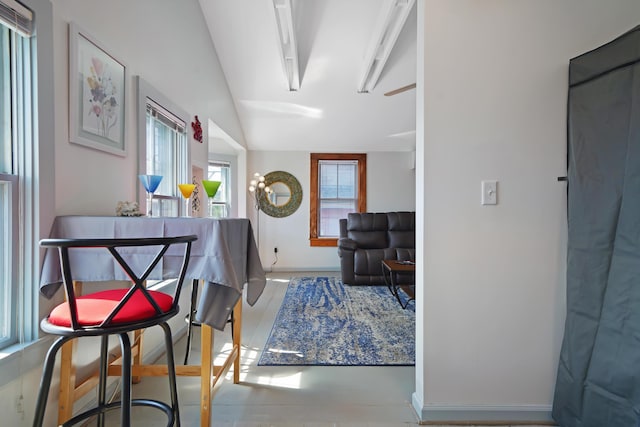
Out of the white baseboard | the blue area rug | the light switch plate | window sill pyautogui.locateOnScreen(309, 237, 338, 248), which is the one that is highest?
the light switch plate

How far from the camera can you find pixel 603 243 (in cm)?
132

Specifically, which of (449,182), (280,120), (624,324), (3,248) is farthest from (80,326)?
(280,120)

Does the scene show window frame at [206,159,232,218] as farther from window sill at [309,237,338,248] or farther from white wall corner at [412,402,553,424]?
white wall corner at [412,402,553,424]

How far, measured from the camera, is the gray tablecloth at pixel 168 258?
128 cm

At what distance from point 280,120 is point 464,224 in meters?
3.82

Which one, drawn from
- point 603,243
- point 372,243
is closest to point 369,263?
point 372,243

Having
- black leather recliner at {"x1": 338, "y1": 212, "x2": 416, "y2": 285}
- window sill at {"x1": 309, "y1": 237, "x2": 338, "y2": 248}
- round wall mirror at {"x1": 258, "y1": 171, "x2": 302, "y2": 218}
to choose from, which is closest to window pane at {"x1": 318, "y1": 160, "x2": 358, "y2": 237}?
window sill at {"x1": 309, "y1": 237, "x2": 338, "y2": 248}

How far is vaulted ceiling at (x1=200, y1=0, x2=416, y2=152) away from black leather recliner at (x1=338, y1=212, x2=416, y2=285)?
1.41 m

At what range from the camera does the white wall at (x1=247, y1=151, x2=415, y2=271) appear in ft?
18.0

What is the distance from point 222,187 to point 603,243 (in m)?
4.98

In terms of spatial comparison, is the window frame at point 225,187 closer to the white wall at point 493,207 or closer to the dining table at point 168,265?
the dining table at point 168,265

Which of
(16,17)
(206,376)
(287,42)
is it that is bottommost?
(206,376)

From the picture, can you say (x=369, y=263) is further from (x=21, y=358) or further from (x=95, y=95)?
(x=21, y=358)

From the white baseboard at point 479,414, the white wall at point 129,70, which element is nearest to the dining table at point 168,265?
the white wall at point 129,70
